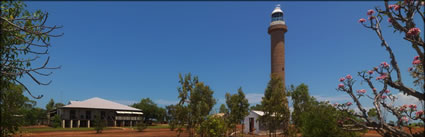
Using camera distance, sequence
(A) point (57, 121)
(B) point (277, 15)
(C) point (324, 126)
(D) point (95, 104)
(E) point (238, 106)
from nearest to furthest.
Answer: (C) point (324, 126)
(E) point (238, 106)
(B) point (277, 15)
(A) point (57, 121)
(D) point (95, 104)

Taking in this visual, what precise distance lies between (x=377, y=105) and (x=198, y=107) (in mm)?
10699

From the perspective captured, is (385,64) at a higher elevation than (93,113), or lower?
higher

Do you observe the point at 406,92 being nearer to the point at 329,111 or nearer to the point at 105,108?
the point at 329,111

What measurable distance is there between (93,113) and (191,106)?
4022 cm

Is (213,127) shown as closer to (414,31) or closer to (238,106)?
(238,106)

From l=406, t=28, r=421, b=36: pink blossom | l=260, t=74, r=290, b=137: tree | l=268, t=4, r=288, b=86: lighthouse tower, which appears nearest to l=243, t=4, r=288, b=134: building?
l=268, t=4, r=288, b=86: lighthouse tower

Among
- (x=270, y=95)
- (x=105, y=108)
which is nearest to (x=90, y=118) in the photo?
(x=105, y=108)

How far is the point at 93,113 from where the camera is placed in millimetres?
47250

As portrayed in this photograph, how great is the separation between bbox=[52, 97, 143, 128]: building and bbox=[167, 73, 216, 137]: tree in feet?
116

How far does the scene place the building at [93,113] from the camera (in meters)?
44.3

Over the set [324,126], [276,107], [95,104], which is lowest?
[95,104]

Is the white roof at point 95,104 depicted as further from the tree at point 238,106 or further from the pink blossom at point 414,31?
the pink blossom at point 414,31

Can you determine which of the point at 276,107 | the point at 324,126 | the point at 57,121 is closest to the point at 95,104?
the point at 57,121

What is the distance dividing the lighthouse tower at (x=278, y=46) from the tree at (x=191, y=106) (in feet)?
68.2
